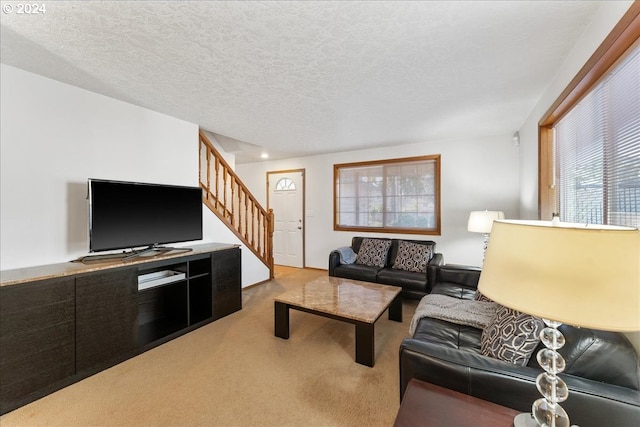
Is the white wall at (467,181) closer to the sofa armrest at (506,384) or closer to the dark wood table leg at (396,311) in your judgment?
the dark wood table leg at (396,311)

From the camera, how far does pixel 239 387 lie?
Answer: 1.92 meters

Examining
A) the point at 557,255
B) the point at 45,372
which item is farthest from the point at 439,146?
the point at 45,372

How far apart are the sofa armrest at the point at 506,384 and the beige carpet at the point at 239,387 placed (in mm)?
619

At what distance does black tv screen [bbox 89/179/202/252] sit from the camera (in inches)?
88.9

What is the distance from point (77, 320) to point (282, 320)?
5.25 ft

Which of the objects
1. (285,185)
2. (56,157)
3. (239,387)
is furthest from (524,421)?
(285,185)

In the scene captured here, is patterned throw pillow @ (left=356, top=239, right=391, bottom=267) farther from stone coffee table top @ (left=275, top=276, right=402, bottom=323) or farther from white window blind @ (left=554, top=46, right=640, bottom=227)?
white window blind @ (left=554, top=46, right=640, bottom=227)

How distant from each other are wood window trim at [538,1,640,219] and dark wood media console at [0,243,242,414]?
3.41 metres

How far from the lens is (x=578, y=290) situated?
24.7 inches

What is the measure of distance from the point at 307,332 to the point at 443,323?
1353 millimetres

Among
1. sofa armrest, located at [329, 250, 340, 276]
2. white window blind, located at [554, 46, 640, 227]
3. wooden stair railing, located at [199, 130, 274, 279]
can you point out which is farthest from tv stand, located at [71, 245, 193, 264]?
white window blind, located at [554, 46, 640, 227]

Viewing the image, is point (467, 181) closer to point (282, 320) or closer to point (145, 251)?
point (282, 320)

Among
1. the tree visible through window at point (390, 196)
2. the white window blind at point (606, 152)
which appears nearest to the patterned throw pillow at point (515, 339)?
the white window blind at point (606, 152)

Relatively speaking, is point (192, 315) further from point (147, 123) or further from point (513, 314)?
point (513, 314)
